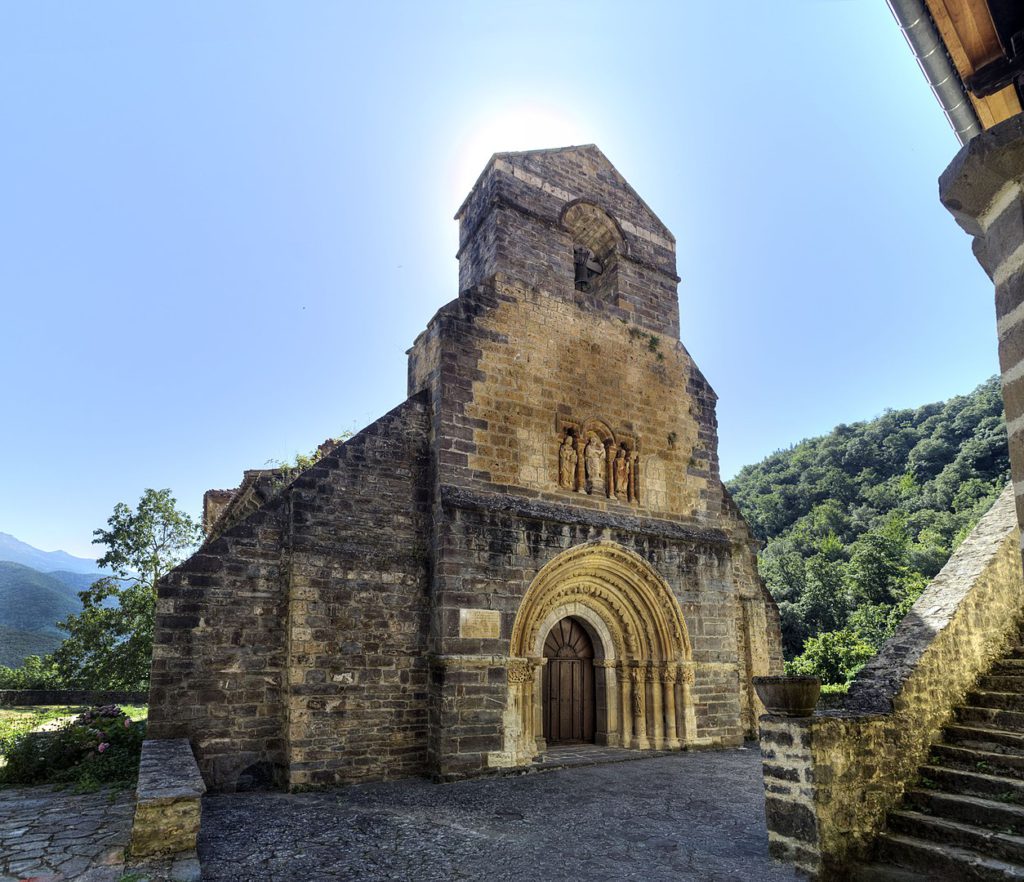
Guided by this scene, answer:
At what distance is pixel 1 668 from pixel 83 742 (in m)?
19.7

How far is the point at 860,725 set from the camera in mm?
5020

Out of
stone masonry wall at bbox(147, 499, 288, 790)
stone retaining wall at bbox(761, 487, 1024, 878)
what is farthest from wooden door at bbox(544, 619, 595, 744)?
stone retaining wall at bbox(761, 487, 1024, 878)

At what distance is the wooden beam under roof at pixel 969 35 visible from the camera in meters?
3.62

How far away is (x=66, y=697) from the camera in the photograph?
706 inches

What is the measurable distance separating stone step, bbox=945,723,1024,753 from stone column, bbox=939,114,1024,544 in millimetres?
4463

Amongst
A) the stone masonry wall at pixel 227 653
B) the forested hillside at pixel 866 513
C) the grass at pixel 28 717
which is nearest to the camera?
the stone masonry wall at pixel 227 653

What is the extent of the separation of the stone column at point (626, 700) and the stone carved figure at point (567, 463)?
9.42ft

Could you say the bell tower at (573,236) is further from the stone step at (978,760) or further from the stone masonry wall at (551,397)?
the stone step at (978,760)

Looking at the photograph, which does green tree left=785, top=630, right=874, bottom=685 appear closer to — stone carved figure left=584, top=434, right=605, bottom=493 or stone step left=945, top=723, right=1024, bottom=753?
stone carved figure left=584, top=434, right=605, bottom=493

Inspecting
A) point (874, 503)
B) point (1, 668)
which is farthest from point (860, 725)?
point (874, 503)

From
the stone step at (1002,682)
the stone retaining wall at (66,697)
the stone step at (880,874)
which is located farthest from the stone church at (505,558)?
the stone retaining wall at (66,697)

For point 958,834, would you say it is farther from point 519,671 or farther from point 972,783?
point 519,671

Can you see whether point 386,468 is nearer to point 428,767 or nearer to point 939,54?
point 428,767

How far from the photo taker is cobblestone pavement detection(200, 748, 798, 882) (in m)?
4.70
